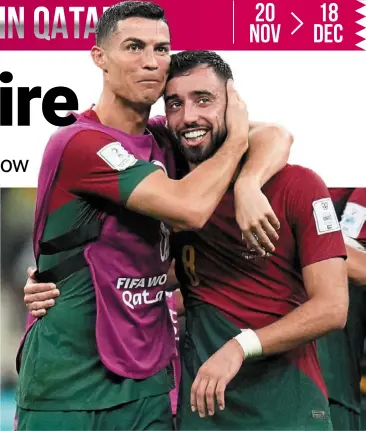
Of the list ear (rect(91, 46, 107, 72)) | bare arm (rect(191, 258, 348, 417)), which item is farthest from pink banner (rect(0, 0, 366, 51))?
bare arm (rect(191, 258, 348, 417))

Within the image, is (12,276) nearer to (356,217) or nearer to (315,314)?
(356,217)

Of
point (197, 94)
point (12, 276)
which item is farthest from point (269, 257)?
point (12, 276)

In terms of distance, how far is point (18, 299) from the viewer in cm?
461

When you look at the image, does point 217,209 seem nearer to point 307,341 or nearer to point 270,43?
point 307,341

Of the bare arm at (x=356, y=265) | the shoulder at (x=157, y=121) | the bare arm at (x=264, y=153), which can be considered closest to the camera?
the bare arm at (x=264, y=153)

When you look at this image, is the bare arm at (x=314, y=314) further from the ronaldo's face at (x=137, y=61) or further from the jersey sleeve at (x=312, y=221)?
the ronaldo's face at (x=137, y=61)

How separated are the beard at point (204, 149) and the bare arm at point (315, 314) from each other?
20.0 inches

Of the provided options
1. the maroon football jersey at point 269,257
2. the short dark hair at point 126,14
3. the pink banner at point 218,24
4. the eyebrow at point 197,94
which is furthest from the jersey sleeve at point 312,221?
the pink banner at point 218,24

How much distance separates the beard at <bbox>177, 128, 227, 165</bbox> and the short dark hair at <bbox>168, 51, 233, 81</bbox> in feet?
0.67

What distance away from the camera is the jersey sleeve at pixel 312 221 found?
2.63 metres

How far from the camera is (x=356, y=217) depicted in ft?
11.5

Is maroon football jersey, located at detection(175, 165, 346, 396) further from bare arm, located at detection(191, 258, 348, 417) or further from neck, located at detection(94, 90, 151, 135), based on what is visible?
neck, located at detection(94, 90, 151, 135)

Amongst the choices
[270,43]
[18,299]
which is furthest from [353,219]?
[18,299]

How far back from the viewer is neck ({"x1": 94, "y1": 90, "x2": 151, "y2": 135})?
9.19 ft
